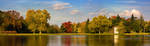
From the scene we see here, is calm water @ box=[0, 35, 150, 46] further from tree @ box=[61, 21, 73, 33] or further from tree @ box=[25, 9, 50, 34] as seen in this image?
tree @ box=[61, 21, 73, 33]

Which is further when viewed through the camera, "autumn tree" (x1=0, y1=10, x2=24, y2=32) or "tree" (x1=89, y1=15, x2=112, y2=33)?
"tree" (x1=89, y1=15, x2=112, y2=33)

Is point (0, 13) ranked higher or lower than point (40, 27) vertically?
higher

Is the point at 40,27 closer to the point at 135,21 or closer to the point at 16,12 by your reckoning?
the point at 16,12

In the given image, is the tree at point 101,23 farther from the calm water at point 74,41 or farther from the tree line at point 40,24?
the calm water at point 74,41

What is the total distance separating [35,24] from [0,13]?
17.1 meters

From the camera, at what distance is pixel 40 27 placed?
88250 millimetres

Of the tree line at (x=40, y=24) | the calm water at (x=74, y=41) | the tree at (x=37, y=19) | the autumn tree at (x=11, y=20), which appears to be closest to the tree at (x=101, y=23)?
the tree line at (x=40, y=24)

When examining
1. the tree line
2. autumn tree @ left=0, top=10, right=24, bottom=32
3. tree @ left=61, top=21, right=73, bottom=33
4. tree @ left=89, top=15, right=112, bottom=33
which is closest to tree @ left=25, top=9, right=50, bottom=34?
the tree line

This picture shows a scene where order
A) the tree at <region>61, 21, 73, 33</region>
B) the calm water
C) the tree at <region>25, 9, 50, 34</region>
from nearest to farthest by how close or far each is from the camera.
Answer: the calm water < the tree at <region>25, 9, 50, 34</region> < the tree at <region>61, 21, 73, 33</region>

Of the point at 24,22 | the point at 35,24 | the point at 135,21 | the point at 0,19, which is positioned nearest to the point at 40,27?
the point at 35,24

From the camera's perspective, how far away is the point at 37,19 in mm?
88250

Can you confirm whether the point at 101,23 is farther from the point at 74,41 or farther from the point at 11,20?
the point at 74,41

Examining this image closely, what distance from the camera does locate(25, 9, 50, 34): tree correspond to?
88.4 m

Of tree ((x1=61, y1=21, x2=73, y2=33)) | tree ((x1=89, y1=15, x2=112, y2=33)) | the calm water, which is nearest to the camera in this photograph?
the calm water
